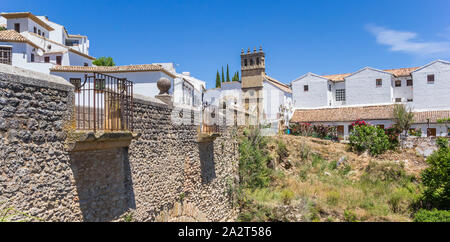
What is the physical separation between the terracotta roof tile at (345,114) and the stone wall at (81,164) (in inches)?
759

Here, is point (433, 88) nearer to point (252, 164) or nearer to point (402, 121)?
point (402, 121)

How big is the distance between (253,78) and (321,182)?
2059cm

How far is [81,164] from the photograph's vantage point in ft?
18.5

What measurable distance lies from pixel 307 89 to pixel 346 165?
1753cm

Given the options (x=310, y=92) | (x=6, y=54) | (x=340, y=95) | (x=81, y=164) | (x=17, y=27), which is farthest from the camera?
(x=340, y=95)

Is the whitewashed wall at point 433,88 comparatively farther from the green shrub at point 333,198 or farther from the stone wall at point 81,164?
the stone wall at point 81,164

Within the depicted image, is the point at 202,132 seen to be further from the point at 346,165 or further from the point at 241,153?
the point at 346,165

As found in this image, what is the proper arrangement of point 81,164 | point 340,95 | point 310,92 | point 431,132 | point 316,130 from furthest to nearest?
point 340,95 → point 310,92 → point 316,130 → point 431,132 → point 81,164

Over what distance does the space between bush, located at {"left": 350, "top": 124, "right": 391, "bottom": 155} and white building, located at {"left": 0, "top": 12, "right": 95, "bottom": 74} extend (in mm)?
22943

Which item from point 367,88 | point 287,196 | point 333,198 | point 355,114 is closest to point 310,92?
point 367,88

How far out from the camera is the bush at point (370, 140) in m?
19.5

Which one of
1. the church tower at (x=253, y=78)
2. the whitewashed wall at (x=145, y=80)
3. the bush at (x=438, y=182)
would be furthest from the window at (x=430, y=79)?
the whitewashed wall at (x=145, y=80)

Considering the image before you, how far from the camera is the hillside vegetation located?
13.6 metres
